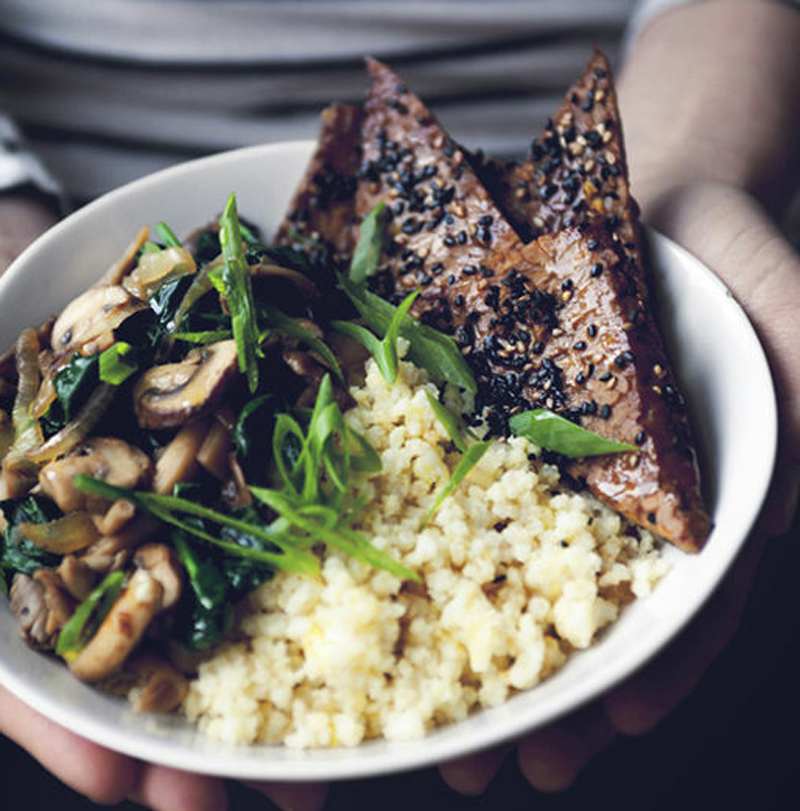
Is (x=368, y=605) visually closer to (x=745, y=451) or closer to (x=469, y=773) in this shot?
(x=469, y=773)

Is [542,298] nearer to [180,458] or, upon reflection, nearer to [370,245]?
[370,245]

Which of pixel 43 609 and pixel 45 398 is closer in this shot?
pixel 43 609

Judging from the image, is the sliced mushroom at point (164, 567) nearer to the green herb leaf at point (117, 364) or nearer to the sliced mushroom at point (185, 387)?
the sliced mushroom at point (185, 387)

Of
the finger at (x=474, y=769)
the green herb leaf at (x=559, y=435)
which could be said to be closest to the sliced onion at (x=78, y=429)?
the green herb leaf at (x=559, y=435)

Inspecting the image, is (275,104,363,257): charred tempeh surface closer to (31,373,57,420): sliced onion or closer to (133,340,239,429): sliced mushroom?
(133,340,239,429): sliced mushroom

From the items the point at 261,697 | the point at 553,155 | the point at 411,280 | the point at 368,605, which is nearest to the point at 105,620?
the point at 261,697

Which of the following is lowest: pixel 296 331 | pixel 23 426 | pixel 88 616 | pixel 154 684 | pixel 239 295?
pixel 154 684

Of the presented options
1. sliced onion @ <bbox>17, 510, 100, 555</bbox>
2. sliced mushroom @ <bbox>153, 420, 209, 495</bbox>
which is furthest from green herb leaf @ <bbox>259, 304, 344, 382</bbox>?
sliced onion @ <bbox>17, 510, 100, 555</bbox>

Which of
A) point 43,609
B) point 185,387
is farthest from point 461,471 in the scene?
point 43,609
